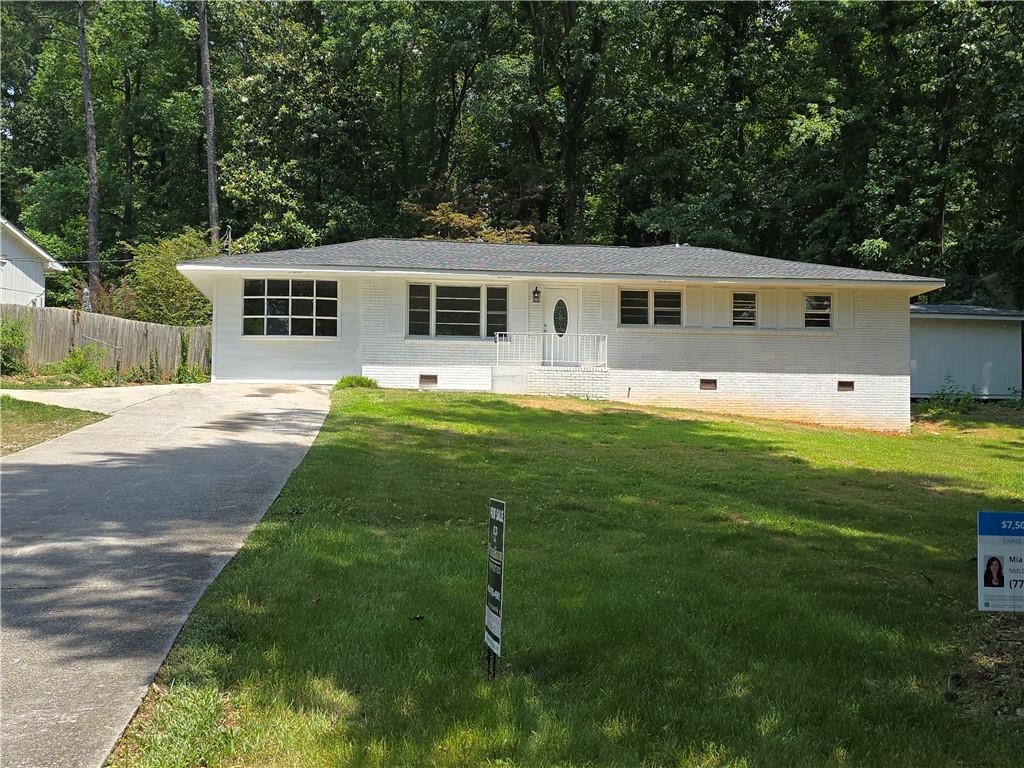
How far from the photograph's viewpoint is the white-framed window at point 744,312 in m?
20.9

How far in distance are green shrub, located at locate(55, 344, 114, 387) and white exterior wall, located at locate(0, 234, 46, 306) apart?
12207 mm

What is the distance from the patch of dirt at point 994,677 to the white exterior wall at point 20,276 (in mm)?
32759

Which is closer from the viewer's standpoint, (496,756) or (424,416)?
(496,756)

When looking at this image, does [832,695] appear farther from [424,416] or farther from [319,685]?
[424,416]

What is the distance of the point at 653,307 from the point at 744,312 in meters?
2.28

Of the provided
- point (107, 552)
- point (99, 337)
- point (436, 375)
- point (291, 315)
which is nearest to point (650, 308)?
point (436, 375)

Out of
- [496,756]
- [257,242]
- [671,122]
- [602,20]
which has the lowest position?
[496,756]

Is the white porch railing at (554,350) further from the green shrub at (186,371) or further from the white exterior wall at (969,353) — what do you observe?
the white exterior wall at (969,353)

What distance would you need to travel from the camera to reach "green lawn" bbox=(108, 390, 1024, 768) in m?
3.45

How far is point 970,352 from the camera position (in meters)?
25.9

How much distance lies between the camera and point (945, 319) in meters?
25.6

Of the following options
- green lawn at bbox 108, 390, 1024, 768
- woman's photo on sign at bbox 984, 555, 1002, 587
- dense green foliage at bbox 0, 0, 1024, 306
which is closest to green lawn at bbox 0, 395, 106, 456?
green lawn at bbox 108, 390, 1024, 768

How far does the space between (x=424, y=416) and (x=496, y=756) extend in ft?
36.5

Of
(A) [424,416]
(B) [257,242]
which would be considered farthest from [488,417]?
(B) [257,242]
